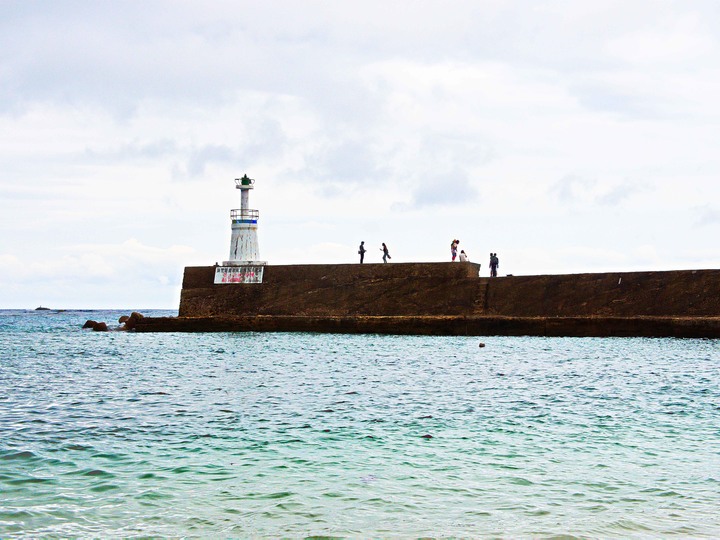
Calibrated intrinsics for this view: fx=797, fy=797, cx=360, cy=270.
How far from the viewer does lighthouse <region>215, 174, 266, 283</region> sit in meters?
33.0

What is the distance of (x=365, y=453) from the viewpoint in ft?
26.2

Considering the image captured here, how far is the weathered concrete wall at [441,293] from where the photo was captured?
2477 centimetres

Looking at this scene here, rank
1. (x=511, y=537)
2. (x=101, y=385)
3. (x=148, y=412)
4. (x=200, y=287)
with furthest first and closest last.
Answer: (x=200, y=287)
(x=101, y=385)
(x=148, y=412)
(x=511, y=537)

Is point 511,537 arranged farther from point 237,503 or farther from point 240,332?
point 240,332

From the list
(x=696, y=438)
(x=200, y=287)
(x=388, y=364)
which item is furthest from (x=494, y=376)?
(x=200, y=287)

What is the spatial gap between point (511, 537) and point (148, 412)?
6807 millimetres

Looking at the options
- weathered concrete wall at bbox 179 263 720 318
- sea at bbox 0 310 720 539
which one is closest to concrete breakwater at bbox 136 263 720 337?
weathered concrete wall at bbox 179 263 720 318

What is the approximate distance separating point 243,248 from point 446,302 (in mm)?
10618

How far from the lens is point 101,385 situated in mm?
14461

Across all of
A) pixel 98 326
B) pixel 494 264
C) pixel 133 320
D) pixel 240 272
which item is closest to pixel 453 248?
pixel 494 264

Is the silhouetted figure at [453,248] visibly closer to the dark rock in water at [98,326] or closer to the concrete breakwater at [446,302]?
the concrete breakwater at [446,302]

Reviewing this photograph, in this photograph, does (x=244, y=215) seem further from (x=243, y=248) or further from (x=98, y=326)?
(x=98, y=326)

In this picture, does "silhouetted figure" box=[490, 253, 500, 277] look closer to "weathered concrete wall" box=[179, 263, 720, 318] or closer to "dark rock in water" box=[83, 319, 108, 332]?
"weathered concrete wall" box=[179, 263, 720, 318]

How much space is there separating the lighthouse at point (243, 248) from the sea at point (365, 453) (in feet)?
53.8
